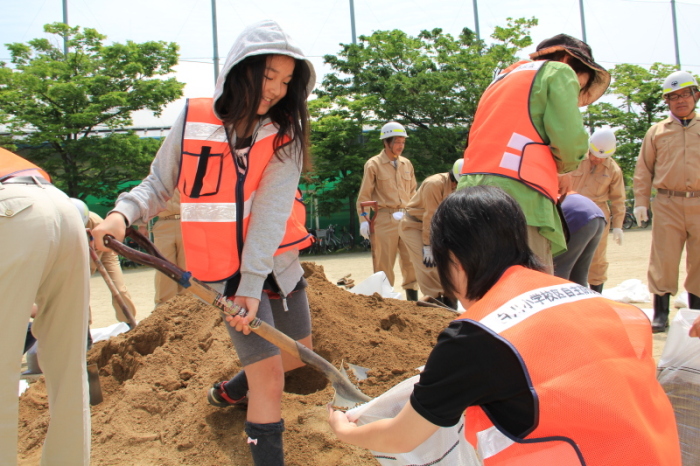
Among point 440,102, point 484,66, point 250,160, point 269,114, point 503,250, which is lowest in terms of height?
point 503,250

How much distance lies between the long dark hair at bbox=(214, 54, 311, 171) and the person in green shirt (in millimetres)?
799

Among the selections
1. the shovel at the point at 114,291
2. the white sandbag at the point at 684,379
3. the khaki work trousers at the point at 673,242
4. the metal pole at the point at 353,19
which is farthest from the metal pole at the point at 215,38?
the white sandbag at the point at 684,379

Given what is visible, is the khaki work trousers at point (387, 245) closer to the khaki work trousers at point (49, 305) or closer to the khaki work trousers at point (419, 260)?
the khaki work trousers at point (419, 260)

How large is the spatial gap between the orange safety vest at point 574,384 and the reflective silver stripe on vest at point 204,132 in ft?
4.14

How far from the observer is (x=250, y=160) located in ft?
6.94

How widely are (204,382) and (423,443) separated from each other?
1.75 meters

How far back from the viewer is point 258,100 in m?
2.10

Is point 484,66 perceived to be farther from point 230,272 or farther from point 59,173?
point 230,272

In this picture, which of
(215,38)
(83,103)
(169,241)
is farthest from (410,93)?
(169,241)

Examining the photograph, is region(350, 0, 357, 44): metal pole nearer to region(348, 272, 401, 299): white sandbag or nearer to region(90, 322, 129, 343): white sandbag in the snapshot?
region(348, 272, 401, 299): white sandbag

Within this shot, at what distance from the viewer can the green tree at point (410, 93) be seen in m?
17.6

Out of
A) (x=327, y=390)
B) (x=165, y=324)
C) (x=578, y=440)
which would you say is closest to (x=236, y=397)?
(x=327, y=390)

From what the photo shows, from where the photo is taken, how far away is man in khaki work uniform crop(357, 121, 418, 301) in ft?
23.7

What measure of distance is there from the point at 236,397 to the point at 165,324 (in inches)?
61.5
